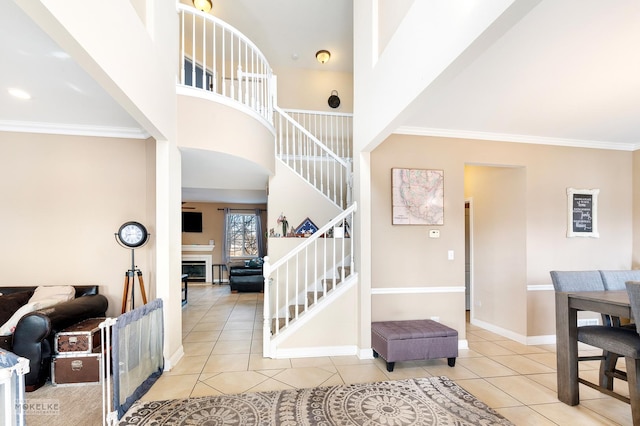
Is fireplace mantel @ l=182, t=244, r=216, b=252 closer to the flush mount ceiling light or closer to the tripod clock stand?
the tripod clock stand

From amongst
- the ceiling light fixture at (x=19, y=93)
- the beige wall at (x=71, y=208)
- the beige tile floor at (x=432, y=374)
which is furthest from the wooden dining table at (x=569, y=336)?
the ceiling light fixture at (x=19, y=93)

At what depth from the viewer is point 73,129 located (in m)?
3.48

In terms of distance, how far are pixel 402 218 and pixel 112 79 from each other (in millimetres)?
3131

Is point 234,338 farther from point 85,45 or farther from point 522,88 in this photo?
point 522,88

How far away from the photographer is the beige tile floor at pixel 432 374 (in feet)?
8.04

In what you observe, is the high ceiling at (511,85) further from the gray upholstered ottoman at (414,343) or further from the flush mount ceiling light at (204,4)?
the gray upholstered ottoman at (414,343)

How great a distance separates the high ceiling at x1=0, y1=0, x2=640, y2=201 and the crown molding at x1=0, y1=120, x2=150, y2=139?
1 cm

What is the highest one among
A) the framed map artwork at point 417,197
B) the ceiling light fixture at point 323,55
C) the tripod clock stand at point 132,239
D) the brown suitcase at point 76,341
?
the ceiling light fixture at point 323,55

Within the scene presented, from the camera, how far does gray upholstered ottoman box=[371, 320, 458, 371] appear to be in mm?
3055

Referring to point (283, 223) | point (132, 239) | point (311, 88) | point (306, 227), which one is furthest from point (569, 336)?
point (311, 88)

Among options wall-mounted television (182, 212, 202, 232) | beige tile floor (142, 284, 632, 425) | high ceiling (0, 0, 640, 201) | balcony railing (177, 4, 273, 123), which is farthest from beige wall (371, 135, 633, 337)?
wall-mounted television (182, 212, 202, 232)

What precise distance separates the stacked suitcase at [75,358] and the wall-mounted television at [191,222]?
643 cm

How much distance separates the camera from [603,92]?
2.68 m

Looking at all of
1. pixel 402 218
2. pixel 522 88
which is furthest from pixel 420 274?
pixel 522 88
